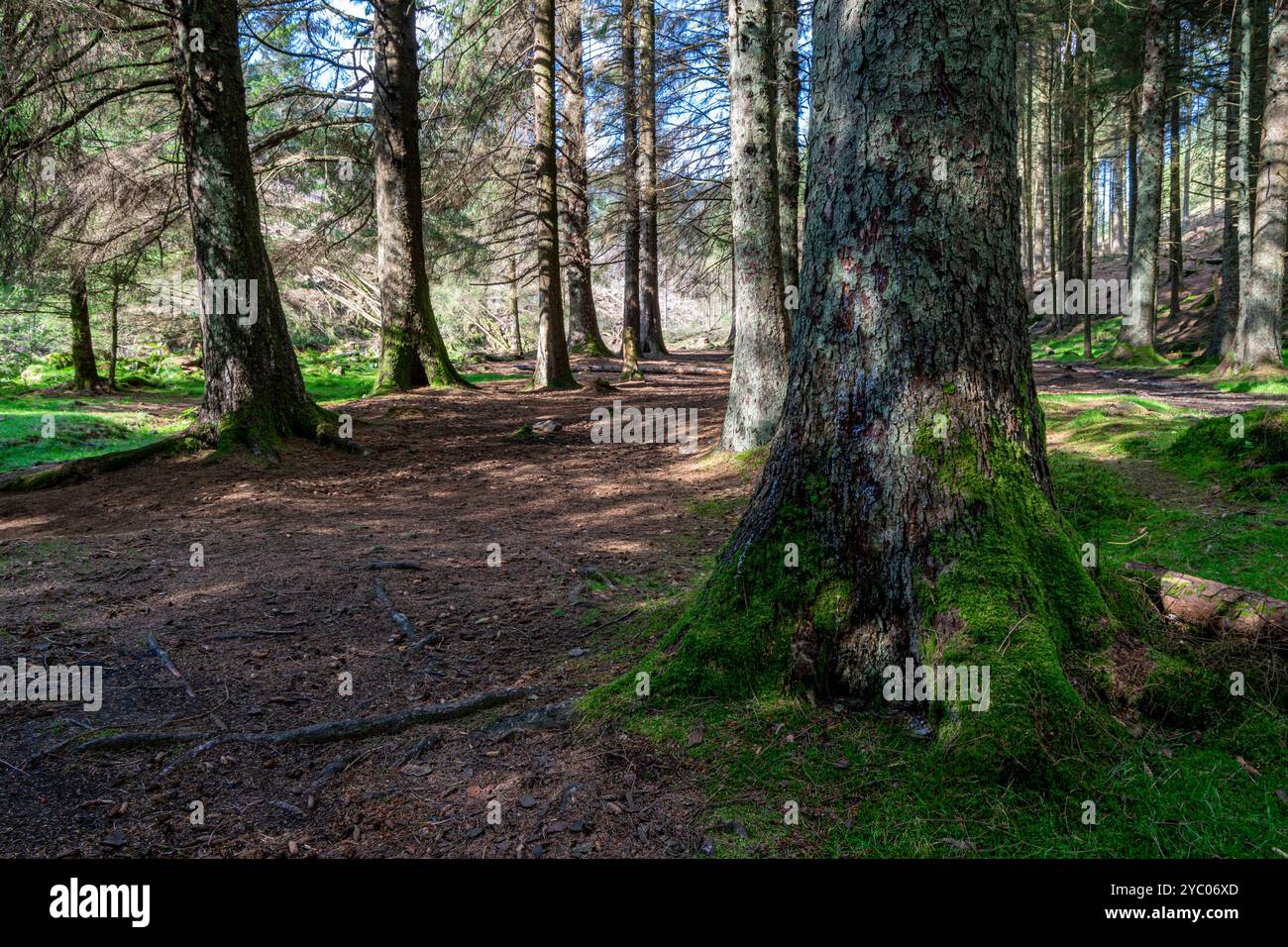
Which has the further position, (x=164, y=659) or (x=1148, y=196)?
(x=1148, y=196)

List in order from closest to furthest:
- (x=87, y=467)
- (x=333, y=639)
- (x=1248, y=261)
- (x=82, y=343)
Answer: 1. (x=333, y=639)
2. (x=87, y=467)
3. (x=1248, y=261)
4. (x=82, y=343)

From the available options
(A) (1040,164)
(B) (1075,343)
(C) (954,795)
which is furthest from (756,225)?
(A) (1040,164)

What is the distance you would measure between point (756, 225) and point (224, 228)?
627 cm

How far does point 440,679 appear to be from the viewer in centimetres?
427

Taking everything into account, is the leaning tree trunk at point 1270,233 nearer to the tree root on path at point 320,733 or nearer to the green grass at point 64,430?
the tree root on path at point 320,733

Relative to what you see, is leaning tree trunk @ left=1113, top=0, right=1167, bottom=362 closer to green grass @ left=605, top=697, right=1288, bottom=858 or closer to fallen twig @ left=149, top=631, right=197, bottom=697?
green grass @ left=605, top=697, right=1288, bottom=858

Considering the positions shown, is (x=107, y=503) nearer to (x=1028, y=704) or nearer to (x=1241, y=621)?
(x=1028, y=704)

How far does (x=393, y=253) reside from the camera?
13.8 meters

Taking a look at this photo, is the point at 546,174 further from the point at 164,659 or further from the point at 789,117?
the point at 164,659

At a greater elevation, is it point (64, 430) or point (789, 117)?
point (789, 117)

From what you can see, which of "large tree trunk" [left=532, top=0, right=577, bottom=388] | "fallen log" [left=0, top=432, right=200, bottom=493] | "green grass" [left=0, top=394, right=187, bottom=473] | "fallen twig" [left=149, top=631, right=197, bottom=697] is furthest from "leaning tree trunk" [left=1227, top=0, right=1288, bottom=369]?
"green grass" [left=0, top=394, right=187, bottom=473]

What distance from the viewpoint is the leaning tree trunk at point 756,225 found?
8.60 m

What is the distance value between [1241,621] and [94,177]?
15519 mm
